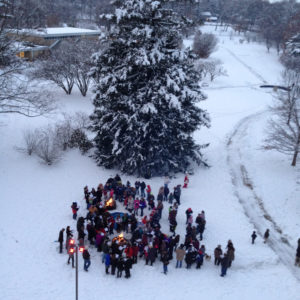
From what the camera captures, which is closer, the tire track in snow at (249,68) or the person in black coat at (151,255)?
the person in black coat at (151,255)

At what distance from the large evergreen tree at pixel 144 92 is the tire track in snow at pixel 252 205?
4.58 m

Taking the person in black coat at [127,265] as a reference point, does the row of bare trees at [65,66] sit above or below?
above

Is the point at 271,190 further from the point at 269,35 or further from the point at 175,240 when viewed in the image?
the point at 269,35

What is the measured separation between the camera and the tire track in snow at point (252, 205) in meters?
15.1

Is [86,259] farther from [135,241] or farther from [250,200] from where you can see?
[250,200]

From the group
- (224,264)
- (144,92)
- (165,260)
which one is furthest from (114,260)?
(144,92)

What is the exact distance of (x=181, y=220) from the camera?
55.5 ft

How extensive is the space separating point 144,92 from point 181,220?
26.0 ft

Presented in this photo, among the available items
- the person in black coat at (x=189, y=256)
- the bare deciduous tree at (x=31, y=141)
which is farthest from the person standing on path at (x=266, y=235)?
the bare deciduous tree at (x=31, y=141)

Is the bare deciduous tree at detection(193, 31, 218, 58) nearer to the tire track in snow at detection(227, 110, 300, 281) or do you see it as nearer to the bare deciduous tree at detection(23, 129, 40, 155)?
the tire track in snow at detection(227, 110, 300, 281)

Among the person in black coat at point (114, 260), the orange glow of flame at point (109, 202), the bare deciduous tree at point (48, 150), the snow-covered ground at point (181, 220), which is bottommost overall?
the snow-covered ground at point (181, 220)

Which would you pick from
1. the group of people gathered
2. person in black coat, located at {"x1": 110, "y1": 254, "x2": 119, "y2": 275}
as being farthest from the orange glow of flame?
person in black coat, located at {"x1": 110, "y1": 254, "x2": 119, "y2": 275}

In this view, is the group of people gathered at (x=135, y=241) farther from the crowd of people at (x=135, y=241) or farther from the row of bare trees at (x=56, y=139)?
the row of bare trees at (x=56, y=139)

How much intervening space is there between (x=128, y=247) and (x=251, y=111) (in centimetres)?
3083
